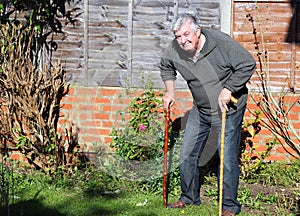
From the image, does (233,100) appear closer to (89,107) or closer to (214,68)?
(214,68)

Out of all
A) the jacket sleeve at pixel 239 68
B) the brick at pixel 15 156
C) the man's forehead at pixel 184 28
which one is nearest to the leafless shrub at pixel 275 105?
the jacket sleeve at pixel 239 68

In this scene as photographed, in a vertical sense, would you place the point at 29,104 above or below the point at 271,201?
above

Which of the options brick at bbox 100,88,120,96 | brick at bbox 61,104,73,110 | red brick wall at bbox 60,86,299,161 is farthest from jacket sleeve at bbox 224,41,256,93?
brick at bbox 61,104,73,110

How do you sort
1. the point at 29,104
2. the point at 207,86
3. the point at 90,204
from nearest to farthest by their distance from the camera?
the point at 207,86, the point at 90,204, the point at 29,104

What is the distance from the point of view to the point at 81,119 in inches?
284

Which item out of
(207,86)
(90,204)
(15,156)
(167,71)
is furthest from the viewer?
(15,156)

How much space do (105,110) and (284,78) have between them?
2.11m

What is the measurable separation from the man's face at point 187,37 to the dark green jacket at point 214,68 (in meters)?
0.14

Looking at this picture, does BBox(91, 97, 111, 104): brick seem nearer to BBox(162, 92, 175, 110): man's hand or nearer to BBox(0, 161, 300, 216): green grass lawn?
BBox(0, 161, 300, 216): green grass lawn

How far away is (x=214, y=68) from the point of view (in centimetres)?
518

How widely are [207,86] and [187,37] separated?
1.75 feet

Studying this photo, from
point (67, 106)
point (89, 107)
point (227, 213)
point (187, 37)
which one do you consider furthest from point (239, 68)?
point (67, 106)

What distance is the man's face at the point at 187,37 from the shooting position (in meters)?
4.99

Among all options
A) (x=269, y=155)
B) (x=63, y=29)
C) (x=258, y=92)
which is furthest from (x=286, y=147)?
(x=63, y=29)
